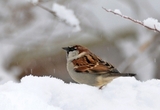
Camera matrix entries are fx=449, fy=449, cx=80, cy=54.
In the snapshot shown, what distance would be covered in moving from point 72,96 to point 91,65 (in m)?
Answer: 1.59

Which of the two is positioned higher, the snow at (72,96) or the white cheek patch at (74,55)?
the white cheek patch at (74,55)

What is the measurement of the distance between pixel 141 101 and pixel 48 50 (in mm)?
3795

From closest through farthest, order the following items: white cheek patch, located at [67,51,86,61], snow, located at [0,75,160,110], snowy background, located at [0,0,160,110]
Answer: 1. snow, located at [0,75,160,110]
2. white cheek patch, located at [67,51,86,61]
3. snowy background, located at [0,0,160,110]

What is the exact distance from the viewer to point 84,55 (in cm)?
403

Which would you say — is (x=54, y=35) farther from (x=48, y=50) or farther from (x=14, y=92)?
(x=14, y=92)

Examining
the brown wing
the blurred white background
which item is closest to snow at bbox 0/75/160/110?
the brown wing

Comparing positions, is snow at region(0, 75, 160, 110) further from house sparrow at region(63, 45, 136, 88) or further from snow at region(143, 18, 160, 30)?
house sparrow at region(63, 45, 136, 88)

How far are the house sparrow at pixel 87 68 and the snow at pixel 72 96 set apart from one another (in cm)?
103

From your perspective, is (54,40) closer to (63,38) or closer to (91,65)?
(63,38)

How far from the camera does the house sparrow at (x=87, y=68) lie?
12.0 feet

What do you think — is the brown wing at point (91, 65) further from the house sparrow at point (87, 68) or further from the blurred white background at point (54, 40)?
the blurred white background at point (54, 40)

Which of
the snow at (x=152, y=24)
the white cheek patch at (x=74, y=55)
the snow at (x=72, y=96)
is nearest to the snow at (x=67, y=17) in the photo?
the white cheek patch at (x=74, y=55)

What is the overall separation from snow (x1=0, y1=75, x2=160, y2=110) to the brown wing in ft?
3.76

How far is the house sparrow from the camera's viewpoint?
367 cm
